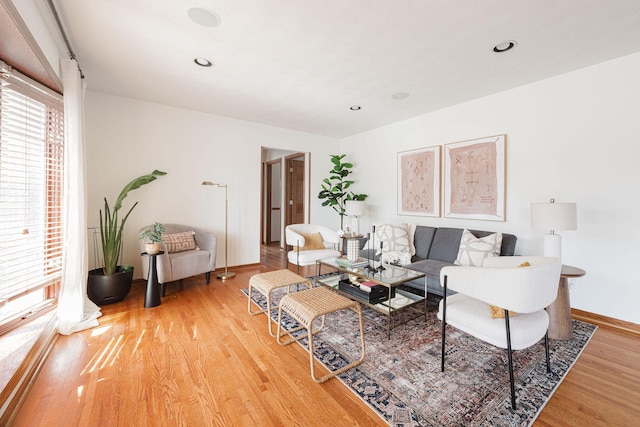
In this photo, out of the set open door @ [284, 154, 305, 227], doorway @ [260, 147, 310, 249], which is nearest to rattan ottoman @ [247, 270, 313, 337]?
doorway @ [260, 147, 310, 249]

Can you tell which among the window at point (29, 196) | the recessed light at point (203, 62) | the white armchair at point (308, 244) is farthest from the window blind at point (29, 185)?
the white armchair at point (308, 244)

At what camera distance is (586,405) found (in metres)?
1.53

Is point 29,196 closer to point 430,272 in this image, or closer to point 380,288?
point 380,288

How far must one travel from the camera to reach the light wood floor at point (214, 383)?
4.65ft

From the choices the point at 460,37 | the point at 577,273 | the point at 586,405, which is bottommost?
the point at 586,405

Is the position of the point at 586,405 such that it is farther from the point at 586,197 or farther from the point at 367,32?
the point at 367,32

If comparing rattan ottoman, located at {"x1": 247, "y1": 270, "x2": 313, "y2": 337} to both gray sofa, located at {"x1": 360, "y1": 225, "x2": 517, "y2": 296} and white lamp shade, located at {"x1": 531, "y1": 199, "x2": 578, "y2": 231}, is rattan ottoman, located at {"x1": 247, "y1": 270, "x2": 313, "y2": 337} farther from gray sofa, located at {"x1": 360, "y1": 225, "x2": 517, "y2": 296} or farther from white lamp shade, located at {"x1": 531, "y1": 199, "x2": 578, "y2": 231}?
white lamp shade, located at {"x1": 531, "y1": 199, "x2": 578, "y2": 231}

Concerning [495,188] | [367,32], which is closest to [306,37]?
[367,32]

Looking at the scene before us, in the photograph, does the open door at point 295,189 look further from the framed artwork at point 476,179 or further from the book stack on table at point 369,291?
the book stack on table at point 369,291

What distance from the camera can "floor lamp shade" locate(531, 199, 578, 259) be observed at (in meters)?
2.28

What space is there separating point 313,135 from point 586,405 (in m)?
4.93

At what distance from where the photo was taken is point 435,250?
3484 millimetres

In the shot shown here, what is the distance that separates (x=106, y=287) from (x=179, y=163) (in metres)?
1.88

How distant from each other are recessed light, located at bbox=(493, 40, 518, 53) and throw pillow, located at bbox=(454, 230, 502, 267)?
6.08 feet
